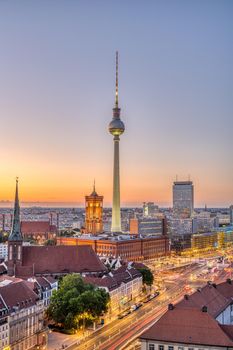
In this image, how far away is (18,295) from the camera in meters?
66.5

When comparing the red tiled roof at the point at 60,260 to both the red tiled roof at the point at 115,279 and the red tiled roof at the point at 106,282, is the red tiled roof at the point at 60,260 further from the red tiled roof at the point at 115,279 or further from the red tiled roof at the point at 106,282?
the red tiled roof at the point at 106,282

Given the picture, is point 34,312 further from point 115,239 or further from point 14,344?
point 115,239

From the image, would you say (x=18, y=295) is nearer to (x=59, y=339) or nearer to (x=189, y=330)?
(x=59, y=339)

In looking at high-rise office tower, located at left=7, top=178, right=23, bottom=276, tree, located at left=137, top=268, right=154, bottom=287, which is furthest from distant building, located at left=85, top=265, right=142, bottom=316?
high-rise office tower, located at left=7, top=178, right=23, bottom=276

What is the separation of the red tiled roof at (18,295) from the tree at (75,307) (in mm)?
3439

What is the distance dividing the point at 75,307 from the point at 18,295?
793 cm

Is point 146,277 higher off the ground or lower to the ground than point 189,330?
lower

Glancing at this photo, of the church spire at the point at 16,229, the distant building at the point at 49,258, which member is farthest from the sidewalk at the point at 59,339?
the church spire at the point at 16,229

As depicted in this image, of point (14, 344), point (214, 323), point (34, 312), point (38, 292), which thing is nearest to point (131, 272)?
point (38, 292)

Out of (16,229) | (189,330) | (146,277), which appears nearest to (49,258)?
(16,229)

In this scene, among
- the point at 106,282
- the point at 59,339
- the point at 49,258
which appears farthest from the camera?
the point at 49,258

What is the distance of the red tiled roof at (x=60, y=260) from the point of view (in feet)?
318

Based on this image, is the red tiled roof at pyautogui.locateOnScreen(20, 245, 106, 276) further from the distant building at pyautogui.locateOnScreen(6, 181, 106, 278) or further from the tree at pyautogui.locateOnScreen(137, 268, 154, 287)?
the tree at pyautogui.locateOnScreen(137, 268, 154, 287)

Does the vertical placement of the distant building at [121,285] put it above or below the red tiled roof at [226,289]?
below
